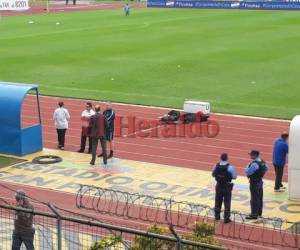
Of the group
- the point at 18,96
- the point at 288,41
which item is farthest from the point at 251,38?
the point at 18,96

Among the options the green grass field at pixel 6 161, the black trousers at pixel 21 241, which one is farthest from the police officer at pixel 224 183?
the green grass field at pixel 6 161

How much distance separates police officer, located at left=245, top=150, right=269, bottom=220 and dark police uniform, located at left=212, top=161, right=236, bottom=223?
1.41 feet

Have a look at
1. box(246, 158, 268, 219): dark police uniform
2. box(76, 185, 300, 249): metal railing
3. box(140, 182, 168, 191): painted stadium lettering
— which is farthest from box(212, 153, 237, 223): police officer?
box(140, 182, 168, 191): painted stadium lettering

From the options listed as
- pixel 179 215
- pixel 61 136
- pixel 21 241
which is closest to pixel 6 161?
pixel 61 136

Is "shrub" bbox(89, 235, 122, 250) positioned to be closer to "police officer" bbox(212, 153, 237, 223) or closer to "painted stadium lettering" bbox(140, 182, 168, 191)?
"police officer" bbox(212, 153, 237, 223)

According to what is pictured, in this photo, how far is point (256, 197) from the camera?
1495 cm

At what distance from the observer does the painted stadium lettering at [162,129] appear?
75.7 ft

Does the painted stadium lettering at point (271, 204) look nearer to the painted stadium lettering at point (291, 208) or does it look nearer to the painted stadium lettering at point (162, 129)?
the painted stadium lettering at point (291, 208)

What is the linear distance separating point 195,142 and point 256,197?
289 inches

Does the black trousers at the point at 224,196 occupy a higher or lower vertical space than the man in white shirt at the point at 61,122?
lower

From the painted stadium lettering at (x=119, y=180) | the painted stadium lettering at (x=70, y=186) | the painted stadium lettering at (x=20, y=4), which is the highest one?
the painted stadium lettering at (x=20, y=4)

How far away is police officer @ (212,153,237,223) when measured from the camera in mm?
14641

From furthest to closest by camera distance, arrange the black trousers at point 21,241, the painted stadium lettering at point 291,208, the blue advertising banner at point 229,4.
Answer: the blue advertising banner at point 229,4
the painted stadium lettering at point 291,208
the black trousers at point 21,241

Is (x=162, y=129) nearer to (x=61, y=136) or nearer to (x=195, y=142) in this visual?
(x=195, y=142)
